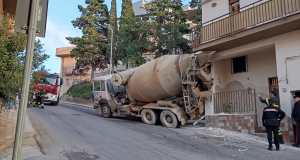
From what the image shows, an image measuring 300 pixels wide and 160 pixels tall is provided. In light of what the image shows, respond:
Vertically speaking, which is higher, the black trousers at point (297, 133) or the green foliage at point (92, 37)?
the green foliage at point (92, 37)

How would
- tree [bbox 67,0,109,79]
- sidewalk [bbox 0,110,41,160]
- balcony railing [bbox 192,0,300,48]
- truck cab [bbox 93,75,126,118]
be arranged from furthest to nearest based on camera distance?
tree [bbox 67,0,109,79]
truck cab [bbox 93,75,126,118]
balcony railing [bbox 192,0,300,48]
sidewalk [bbox 0,110,41,160]

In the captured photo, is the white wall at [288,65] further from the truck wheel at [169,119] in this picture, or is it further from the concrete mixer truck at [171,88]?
the truck wheel at [169,119]

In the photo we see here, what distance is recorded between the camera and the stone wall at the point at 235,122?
13.8 m

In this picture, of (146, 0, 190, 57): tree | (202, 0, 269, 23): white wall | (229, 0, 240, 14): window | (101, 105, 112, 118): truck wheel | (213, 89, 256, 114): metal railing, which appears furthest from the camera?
(146, 0, 190, 57): tree

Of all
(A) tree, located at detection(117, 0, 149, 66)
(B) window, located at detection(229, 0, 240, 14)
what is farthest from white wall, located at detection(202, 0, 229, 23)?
(A) tree, located at detection(117, 0, 149, 66)

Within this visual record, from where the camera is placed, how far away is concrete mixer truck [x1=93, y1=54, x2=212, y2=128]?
52.2 feet

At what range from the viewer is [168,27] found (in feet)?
91.1

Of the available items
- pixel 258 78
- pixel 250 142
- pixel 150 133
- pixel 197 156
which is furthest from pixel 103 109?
pixel 197 156

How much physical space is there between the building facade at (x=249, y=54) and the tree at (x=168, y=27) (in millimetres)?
8518

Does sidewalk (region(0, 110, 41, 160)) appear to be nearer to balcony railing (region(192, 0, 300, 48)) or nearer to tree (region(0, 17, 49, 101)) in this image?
tree (region(0, 17, 49, 101))

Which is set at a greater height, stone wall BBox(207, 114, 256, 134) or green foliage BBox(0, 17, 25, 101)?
green foliage BBox(0, 17, 25, 101)

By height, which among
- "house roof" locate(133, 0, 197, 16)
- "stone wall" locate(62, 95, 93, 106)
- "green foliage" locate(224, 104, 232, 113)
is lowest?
"green foliage" locate(224, 104, 232, 113)

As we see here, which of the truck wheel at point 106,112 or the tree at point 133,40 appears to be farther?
the tree at point 133,40

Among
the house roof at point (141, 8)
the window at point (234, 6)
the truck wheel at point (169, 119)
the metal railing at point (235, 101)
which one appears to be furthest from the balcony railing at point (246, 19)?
the house roof at point (141, 8)
